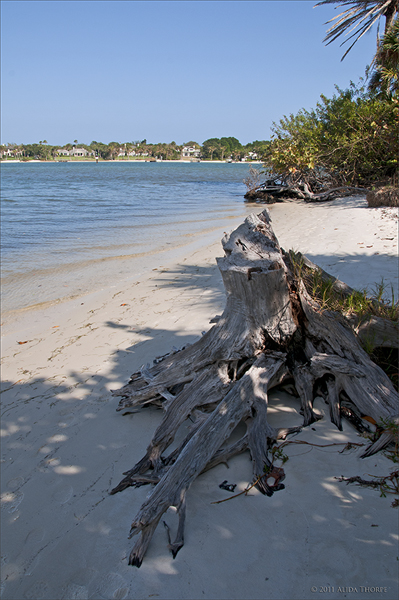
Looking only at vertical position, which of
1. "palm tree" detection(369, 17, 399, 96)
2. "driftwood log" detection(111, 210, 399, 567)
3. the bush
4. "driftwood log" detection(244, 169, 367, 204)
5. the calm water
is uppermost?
"palm tree" detection(369, 17, 399, 96)

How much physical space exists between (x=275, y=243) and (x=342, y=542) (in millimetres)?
2049

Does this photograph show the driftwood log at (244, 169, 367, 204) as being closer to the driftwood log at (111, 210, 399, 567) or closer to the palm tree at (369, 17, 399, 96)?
the palm tree at (369, 17, 399, 96)

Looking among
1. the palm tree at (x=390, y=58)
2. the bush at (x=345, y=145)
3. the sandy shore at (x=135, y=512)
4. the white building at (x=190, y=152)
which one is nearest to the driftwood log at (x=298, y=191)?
the bush at (x=345, y=145)

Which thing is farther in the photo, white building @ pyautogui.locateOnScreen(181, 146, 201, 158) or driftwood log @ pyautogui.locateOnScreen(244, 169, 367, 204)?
white building @ pyautogui.locateOnScreen(181, 146, 201, 158)

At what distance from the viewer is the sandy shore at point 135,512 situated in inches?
78.0

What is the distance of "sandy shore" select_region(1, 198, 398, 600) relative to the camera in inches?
78.0

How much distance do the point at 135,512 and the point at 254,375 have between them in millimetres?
1185

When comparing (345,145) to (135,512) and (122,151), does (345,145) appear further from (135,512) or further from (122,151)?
(122,151)

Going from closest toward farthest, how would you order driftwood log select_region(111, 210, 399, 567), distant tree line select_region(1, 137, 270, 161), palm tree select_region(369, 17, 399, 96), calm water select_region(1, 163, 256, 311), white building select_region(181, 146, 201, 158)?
driftwood log select_region(111, 210, 399, 567) < calm water select_region(1, 163, 256, 311) < palm tree select_region(369, 17, 399, 96) < distant tree line select_region(1, 137, 270, 161) < white building select_region(181, 146, 201, 158)

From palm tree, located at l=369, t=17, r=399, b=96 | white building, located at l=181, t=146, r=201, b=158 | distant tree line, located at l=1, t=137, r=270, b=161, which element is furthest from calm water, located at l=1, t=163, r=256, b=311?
white building, located at l=181, t=146, r=201, b=158

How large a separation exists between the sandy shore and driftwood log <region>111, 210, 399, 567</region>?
0.46 feet

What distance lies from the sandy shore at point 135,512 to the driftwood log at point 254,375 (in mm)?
140

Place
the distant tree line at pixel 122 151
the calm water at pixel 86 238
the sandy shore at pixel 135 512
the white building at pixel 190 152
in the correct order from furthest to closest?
the white building at pixel 190 152, the distant tree line at pixel 122 151, the calm water at pixel 86 238, the sandy shore at pixel 135 512

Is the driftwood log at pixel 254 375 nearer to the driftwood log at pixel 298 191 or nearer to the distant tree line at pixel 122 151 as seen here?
the driftwood log at pixel 298 191
